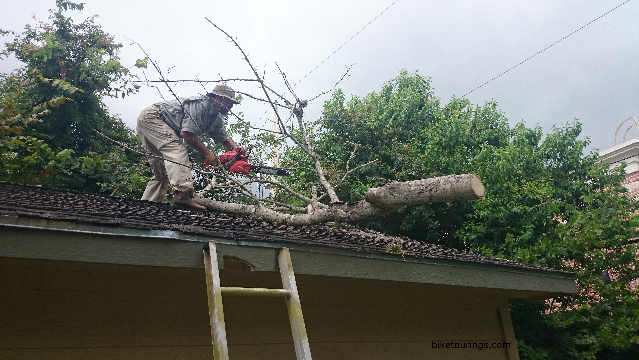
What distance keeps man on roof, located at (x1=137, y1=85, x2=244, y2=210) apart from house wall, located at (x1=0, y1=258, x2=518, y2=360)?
73.5 inches

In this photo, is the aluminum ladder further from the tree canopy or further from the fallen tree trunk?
the tree canopy

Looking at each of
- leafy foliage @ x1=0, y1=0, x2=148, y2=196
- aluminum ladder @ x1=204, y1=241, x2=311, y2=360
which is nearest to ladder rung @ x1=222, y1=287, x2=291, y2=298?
aluminum ladder @ x1=204, y1=241, x2=311, y2=360

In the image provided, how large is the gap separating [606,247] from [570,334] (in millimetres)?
1496

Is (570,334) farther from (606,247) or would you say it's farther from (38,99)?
(38,99)

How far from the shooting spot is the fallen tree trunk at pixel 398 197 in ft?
8.56

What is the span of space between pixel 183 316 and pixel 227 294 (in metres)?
1.05

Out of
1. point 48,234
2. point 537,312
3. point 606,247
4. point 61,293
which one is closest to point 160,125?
point 61,293

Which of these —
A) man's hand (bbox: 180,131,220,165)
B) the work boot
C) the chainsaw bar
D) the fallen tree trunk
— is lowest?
the fallen tree trunk

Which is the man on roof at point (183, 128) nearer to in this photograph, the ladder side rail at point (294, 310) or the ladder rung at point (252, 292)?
the ladder side rail at point (294, 310)

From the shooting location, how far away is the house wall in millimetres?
2521

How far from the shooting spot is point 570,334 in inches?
268

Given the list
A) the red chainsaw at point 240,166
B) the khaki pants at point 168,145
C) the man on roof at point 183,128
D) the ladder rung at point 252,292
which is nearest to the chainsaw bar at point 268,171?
the red chainsaw at point 240,166

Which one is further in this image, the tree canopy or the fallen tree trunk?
the tree canopy

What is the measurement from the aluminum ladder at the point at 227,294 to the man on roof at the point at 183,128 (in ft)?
8.52
